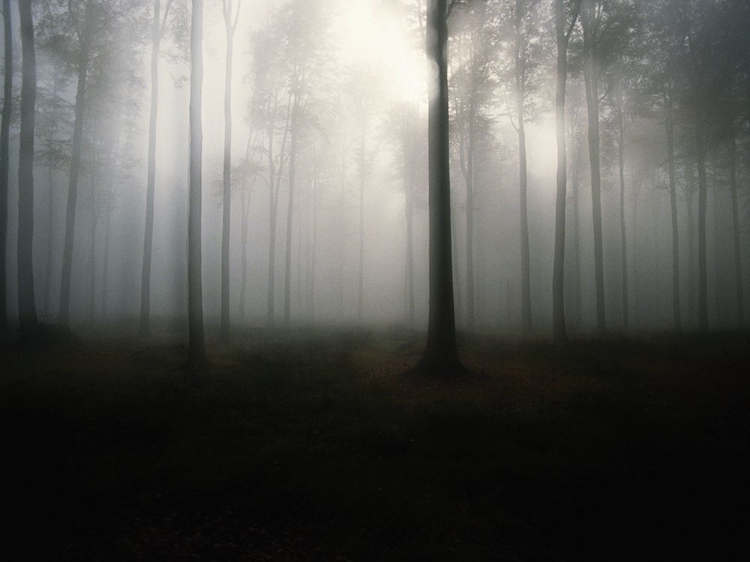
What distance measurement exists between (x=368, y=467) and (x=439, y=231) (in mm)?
6516

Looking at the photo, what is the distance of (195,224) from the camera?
34.9ft

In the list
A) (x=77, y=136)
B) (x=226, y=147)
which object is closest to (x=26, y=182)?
(x=77, y=136)

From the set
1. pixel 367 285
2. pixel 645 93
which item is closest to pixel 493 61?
Result: pixel 645 93

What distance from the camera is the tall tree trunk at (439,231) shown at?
9.65 m

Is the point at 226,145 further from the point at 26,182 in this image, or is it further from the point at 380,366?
the point at 380,366

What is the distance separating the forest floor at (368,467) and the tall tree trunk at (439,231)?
918 millimetres

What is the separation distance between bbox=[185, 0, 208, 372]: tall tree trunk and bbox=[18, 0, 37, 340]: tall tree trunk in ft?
20.6

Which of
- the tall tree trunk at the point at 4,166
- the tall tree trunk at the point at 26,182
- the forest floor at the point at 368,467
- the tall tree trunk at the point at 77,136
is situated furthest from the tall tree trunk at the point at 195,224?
the tall tree trunk at the point at 77,136

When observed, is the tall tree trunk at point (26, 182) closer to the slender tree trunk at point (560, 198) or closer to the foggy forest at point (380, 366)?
the foggy forest at point (380, 366)

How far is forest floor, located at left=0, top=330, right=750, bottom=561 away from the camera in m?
3.44

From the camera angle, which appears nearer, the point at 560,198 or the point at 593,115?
the point at 560,198

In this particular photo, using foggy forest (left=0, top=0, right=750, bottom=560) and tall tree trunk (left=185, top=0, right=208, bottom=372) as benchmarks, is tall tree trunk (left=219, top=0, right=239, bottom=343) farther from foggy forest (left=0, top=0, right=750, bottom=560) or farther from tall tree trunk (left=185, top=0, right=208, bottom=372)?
tall tree trunk (left=185, top=0, right=208, bottom=372)

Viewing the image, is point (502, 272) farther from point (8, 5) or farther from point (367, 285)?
point (8, 5)

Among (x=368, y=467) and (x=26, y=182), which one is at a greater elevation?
(x=26, y=182)
